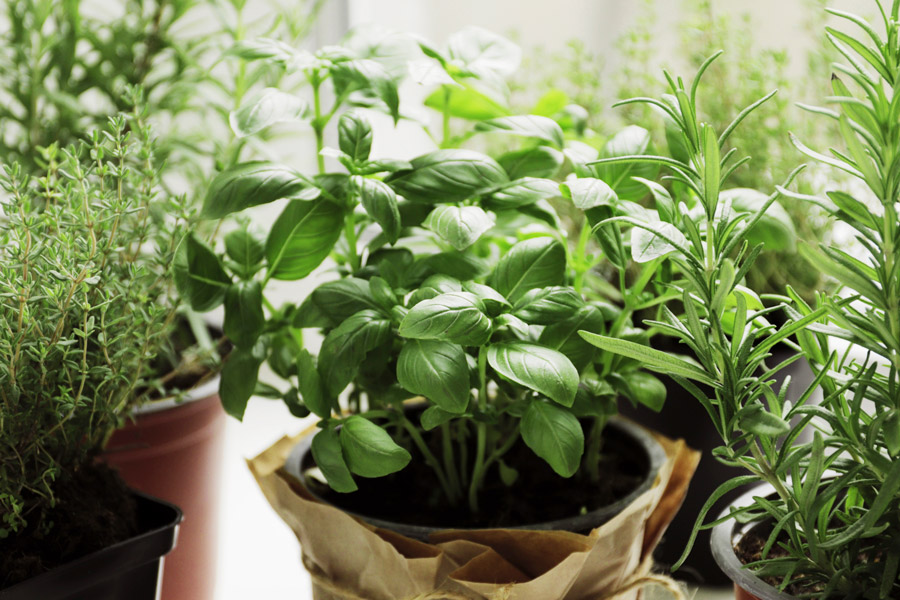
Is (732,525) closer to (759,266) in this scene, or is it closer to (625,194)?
(625,194)

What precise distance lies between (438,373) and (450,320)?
0.04 meters

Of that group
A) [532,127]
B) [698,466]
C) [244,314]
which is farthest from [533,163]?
[698,466]

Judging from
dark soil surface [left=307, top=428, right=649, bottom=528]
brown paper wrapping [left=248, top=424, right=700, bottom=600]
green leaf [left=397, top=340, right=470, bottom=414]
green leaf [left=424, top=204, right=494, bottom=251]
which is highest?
green leaf [left=424, top=204, right=494, bottom=251]

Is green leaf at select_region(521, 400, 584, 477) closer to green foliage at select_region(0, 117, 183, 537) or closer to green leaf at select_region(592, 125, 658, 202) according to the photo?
green leaf at select_region(592, 125, 658, 202)

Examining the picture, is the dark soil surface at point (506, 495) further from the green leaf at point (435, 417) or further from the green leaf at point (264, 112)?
the green leaf at point (264, 112)

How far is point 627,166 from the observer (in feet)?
2.16

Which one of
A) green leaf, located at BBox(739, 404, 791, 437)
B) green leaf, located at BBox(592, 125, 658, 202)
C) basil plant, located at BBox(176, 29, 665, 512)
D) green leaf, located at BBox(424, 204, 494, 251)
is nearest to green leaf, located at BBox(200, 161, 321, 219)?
basil plant, located at BBox(176, 29, 665, 512)

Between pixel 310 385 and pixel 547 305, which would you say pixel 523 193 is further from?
pixel 310 385

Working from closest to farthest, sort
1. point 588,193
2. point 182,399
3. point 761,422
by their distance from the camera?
Answer: 1. point 761,422
2. point 588,193
3. point 182,399

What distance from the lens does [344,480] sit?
60 centimetres

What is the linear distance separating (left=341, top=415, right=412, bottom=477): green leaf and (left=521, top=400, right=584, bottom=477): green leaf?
9cm

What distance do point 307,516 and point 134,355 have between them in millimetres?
184

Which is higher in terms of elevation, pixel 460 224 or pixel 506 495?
pixel 460 224

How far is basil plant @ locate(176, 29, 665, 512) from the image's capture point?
0.57 meters
